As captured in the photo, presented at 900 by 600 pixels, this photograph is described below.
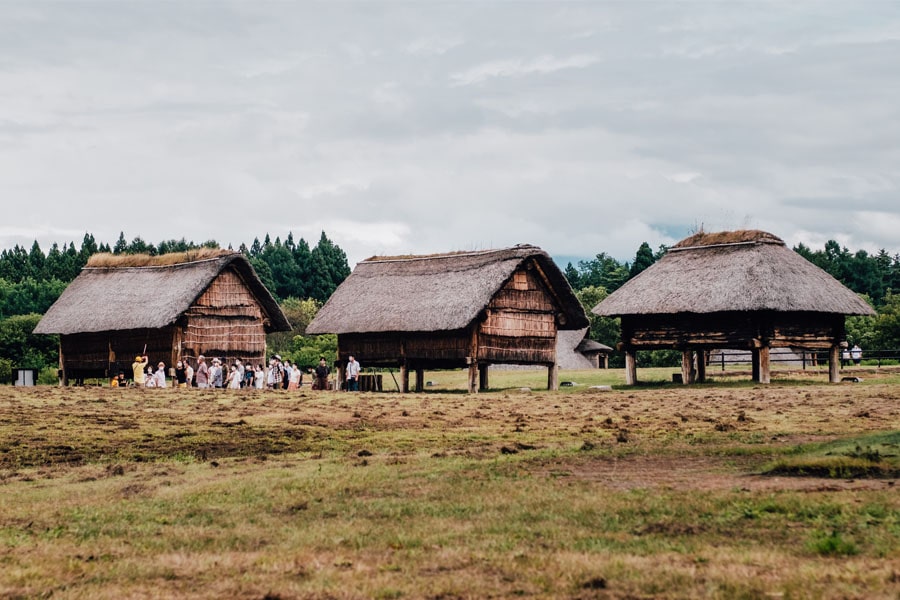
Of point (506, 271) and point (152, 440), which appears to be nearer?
point (152, 440)

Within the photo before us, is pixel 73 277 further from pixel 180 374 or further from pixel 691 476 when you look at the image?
pixel 691 476

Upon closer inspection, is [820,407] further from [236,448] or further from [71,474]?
[71,474]

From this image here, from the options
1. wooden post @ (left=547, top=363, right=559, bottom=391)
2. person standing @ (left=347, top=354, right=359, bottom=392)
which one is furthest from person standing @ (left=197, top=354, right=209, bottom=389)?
wooden post @ (left=547, top=363, right=559, bottom=391)

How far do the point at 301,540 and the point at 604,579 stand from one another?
3.61 metres

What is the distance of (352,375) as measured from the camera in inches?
1880

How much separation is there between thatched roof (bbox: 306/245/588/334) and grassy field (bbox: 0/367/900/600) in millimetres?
19277

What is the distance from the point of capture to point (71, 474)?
58.6 feet

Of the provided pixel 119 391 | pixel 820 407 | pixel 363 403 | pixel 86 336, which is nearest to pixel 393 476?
pixel 820 407

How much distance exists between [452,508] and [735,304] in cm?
3238

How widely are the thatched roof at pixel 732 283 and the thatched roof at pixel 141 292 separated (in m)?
17.6

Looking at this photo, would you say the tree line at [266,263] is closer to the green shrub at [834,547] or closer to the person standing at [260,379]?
the person standing at [260,379]

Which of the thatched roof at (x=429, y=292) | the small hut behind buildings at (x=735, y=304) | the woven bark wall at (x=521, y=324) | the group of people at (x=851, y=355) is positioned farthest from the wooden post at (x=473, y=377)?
the group of people at (x=851, y=355)

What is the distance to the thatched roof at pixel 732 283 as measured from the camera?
144 feet

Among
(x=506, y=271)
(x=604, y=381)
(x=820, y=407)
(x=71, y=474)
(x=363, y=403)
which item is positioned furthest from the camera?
(x=604, y=381)
